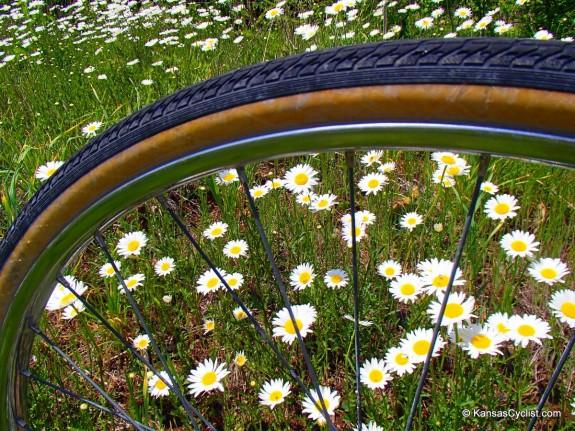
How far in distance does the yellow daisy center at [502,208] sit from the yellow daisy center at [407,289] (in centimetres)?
40

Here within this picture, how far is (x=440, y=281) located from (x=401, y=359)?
0.80 ft

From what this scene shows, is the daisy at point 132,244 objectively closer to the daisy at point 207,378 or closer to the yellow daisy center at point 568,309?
the daisy at point 207,378

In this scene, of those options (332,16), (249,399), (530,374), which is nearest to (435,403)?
(530,374)

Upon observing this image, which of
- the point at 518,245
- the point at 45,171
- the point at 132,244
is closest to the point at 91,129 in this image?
the point at 45,171

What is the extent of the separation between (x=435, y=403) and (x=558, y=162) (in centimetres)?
89

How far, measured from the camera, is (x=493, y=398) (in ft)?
4.48

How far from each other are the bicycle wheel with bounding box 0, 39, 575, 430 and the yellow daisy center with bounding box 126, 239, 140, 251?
3.03ft

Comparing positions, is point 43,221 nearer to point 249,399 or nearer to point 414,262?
point 249,399

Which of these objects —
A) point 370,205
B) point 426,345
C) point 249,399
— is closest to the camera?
point 426,345

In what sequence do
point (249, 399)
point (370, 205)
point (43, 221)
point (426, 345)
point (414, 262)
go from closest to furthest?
point (43, 221)
point (426, 345)
point (249, 399)
point (414, 262)
point (370, 205)

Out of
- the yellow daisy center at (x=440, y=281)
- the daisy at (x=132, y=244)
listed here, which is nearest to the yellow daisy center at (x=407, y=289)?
the yellow daisy center at (x=440, y=281)

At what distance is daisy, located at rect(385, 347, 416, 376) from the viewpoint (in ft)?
4.26

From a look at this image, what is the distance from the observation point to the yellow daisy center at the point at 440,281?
56.4 inches

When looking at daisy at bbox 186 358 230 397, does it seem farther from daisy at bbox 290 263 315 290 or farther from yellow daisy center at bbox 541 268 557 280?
yellow daisy center at bbox 541 268 557 280
